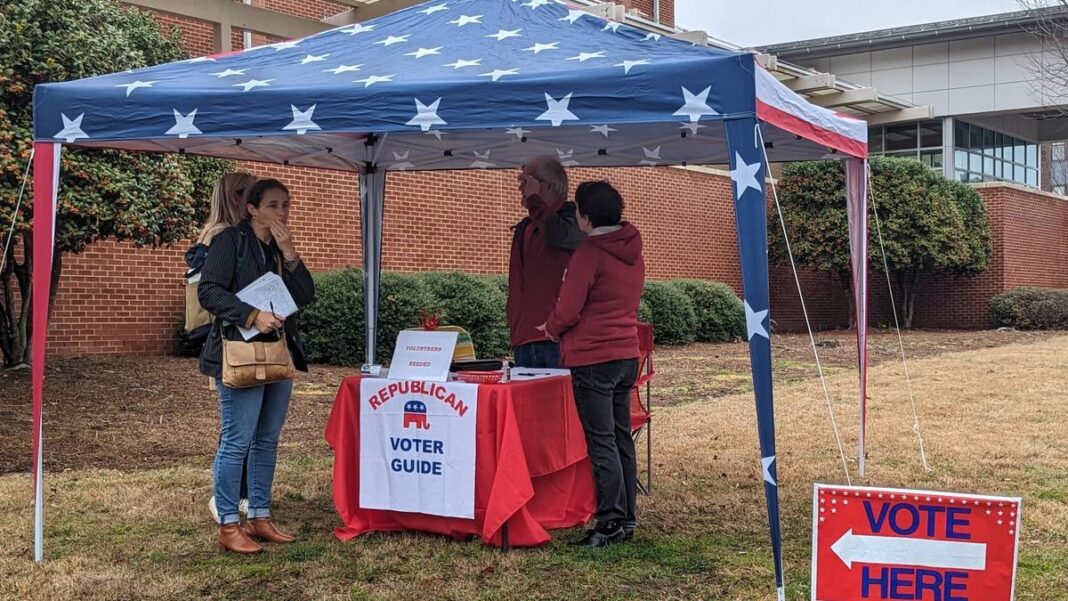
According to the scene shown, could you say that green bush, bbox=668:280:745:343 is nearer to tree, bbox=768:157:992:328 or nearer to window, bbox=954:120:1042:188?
tree, bbox=768:157:992:328

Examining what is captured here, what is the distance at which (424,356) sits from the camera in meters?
5.07

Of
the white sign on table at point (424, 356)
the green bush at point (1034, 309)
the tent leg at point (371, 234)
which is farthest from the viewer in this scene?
the green bush at point (1034, 309)

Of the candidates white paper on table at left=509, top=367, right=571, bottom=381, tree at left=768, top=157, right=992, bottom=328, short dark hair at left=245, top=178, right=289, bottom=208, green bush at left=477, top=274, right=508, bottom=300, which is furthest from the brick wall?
short dark hair at left=245, top=178, right=289, bottom=208

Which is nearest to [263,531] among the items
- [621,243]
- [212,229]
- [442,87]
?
[212,229]

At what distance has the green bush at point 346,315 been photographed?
1253cm

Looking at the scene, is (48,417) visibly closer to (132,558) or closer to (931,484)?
(132,558)

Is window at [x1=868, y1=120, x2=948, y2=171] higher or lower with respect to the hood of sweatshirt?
higher

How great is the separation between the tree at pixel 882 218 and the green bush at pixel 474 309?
31.5 ft

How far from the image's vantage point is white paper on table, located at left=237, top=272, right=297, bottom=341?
469 centimetres

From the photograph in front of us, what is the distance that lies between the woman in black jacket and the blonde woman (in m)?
0.05

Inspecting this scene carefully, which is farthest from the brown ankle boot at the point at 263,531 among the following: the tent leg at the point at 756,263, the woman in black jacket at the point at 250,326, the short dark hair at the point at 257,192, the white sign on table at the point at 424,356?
the tent leg at the point at 756,263

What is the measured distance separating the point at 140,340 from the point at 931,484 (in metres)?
9.11

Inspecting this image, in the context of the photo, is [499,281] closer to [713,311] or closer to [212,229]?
[713,311]

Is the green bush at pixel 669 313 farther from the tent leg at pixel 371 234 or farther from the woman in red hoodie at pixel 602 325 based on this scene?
the woman in red hoodie at pixel 602 325
